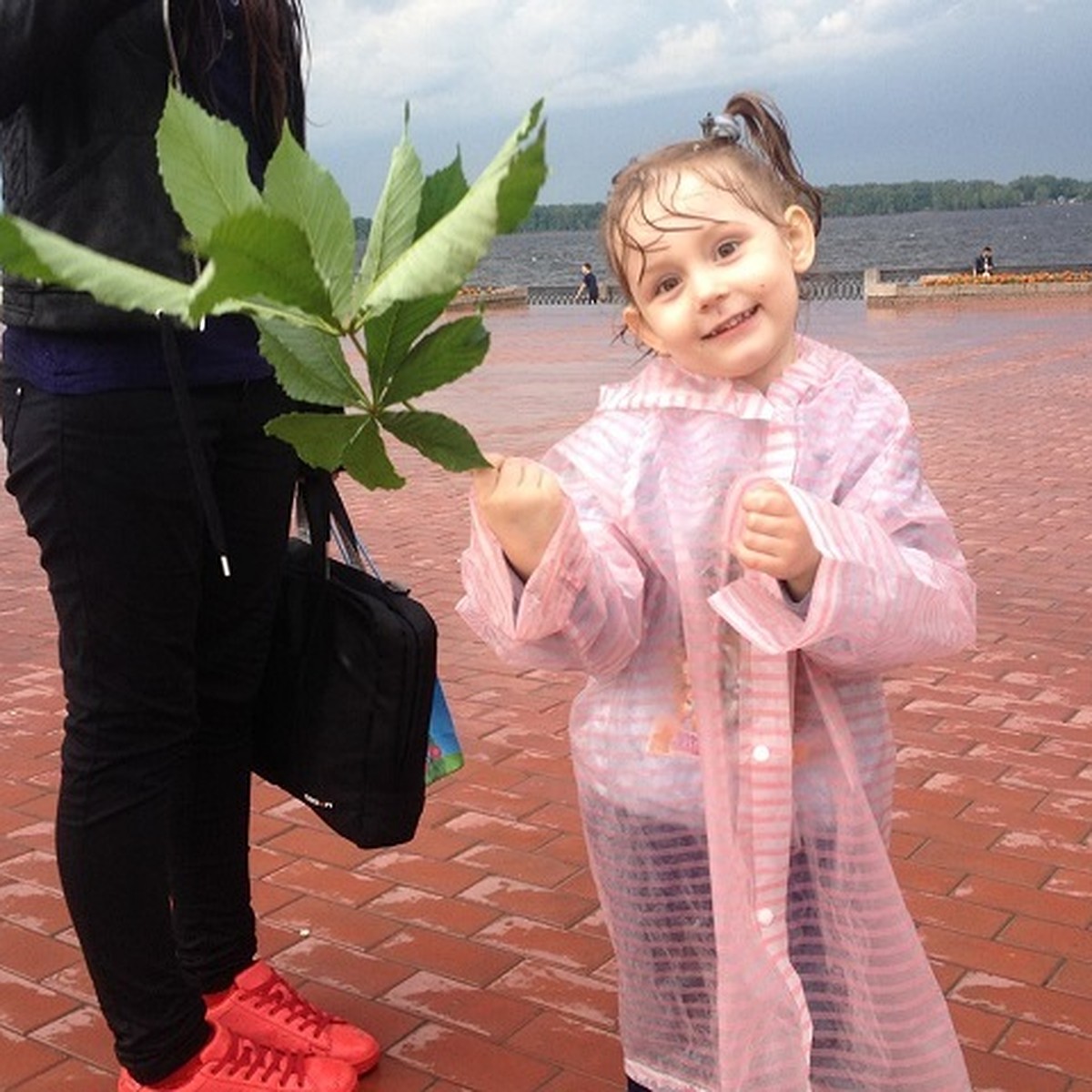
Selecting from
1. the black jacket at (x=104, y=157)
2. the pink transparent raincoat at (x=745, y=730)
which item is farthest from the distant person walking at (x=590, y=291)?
the pink transparent raincoat at (x=745, y=730)

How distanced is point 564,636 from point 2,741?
3.03m

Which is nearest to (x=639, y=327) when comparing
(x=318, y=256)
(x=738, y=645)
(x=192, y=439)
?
(x=738, y=645)

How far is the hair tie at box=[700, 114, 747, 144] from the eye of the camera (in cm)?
169

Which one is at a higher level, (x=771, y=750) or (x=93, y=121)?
(x=93, y=121)

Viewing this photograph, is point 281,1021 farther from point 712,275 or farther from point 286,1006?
point 712,275

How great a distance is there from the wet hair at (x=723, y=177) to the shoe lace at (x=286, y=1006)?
1.26 meters

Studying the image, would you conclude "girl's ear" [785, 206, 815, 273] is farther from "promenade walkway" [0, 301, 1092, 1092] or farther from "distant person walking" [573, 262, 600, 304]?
"distant person walking" [573, 262, 600, 304]

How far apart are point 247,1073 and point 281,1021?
16cm

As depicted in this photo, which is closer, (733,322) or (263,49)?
(733,322)

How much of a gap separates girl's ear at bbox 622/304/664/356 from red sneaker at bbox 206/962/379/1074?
1.22 metres

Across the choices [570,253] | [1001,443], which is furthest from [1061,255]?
[1001,443]

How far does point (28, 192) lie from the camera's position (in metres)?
1.76

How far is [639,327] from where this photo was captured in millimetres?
1667

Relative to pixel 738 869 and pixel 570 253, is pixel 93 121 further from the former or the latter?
pixel 570 253
